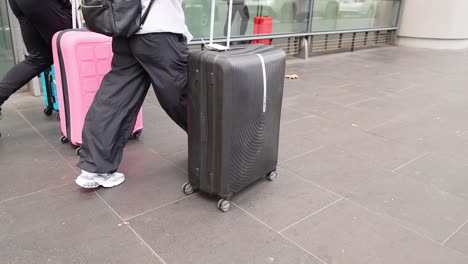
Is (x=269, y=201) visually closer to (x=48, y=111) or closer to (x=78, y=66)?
(x=78, y=66)

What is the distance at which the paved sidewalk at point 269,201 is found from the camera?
1794 millimetres

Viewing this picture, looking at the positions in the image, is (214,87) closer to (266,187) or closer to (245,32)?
(266,187)

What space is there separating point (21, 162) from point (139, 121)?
0.83 m

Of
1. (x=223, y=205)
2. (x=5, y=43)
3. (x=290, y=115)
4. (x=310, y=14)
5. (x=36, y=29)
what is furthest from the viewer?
(x=310, y=14)

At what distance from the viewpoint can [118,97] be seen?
223 centimetres

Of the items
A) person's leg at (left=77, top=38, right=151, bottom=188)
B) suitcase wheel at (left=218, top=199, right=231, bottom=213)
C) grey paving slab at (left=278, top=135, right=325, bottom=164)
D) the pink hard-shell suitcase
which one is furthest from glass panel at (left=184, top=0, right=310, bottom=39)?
suitcase wheel at (left=218, top=199, right=231, bottom=213)

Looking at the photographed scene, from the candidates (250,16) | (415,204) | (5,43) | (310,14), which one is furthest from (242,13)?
(415,204)

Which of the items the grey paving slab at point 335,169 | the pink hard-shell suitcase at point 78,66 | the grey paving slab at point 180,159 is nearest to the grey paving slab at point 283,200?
the grey paving slab at point 335,169

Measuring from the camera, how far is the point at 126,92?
224 centimetres

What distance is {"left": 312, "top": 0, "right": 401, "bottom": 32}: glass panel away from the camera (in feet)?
22.8

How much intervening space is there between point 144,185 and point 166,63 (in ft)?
2.41

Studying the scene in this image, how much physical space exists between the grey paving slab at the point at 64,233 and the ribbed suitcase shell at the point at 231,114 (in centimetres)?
52

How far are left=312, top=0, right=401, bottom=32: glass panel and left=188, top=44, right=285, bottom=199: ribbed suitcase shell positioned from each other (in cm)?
509

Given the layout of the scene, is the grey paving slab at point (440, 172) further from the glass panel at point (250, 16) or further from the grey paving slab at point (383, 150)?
the glass panel at point (250, 16)
